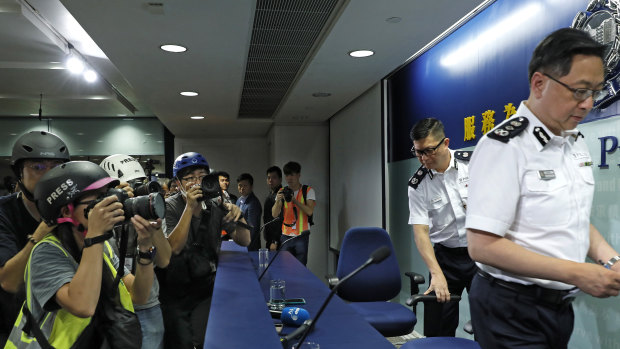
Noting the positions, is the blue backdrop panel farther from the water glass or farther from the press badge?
the water glass

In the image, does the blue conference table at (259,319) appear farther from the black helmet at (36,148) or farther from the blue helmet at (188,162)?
the black helmet at (36,148)

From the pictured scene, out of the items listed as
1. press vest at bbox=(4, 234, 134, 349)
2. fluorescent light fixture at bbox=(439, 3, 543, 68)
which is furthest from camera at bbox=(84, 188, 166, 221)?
fluorescent light fixture at bbox=(439, 3, 543, 68)

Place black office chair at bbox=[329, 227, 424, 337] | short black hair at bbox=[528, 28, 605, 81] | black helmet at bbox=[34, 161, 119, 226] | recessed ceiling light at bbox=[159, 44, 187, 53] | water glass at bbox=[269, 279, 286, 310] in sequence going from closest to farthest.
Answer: short black hair at bbox=[528, 28, 605, 81]
black helmet at bbox=[34, 161, 119, 226]
water glass at bbox=[269, 279, 286, 310]
black office chair at bbox=[329, 227, 424, 337]
recessed ceiling light at bbox=[159, 44, 187, 53]

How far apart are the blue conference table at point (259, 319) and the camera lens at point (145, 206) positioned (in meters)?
0.44

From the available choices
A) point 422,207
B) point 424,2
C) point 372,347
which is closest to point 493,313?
point 372,347

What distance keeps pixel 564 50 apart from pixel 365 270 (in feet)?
7.33

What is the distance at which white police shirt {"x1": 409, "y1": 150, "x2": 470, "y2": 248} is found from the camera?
2.66 m

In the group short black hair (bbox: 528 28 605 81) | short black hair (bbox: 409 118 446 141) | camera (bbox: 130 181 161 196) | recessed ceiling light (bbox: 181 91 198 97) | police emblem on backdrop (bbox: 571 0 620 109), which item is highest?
recessed ceiling light (bbox: 181 91 198 97)

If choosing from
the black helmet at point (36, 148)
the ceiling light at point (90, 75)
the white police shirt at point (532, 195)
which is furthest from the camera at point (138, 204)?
the ceiling light at point (90, 75)

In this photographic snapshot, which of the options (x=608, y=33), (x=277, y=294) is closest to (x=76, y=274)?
(x=277, y=294)

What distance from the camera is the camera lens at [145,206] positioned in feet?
5.03

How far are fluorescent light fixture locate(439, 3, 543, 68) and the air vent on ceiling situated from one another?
1056mm

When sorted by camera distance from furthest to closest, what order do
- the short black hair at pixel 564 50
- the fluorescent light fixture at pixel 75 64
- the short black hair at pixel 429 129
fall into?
the fluorescent light fixture at pixel 75 64
the short black hair at pixel 429 129
the short black hair at pixel 564 50

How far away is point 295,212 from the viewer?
5766 mm
